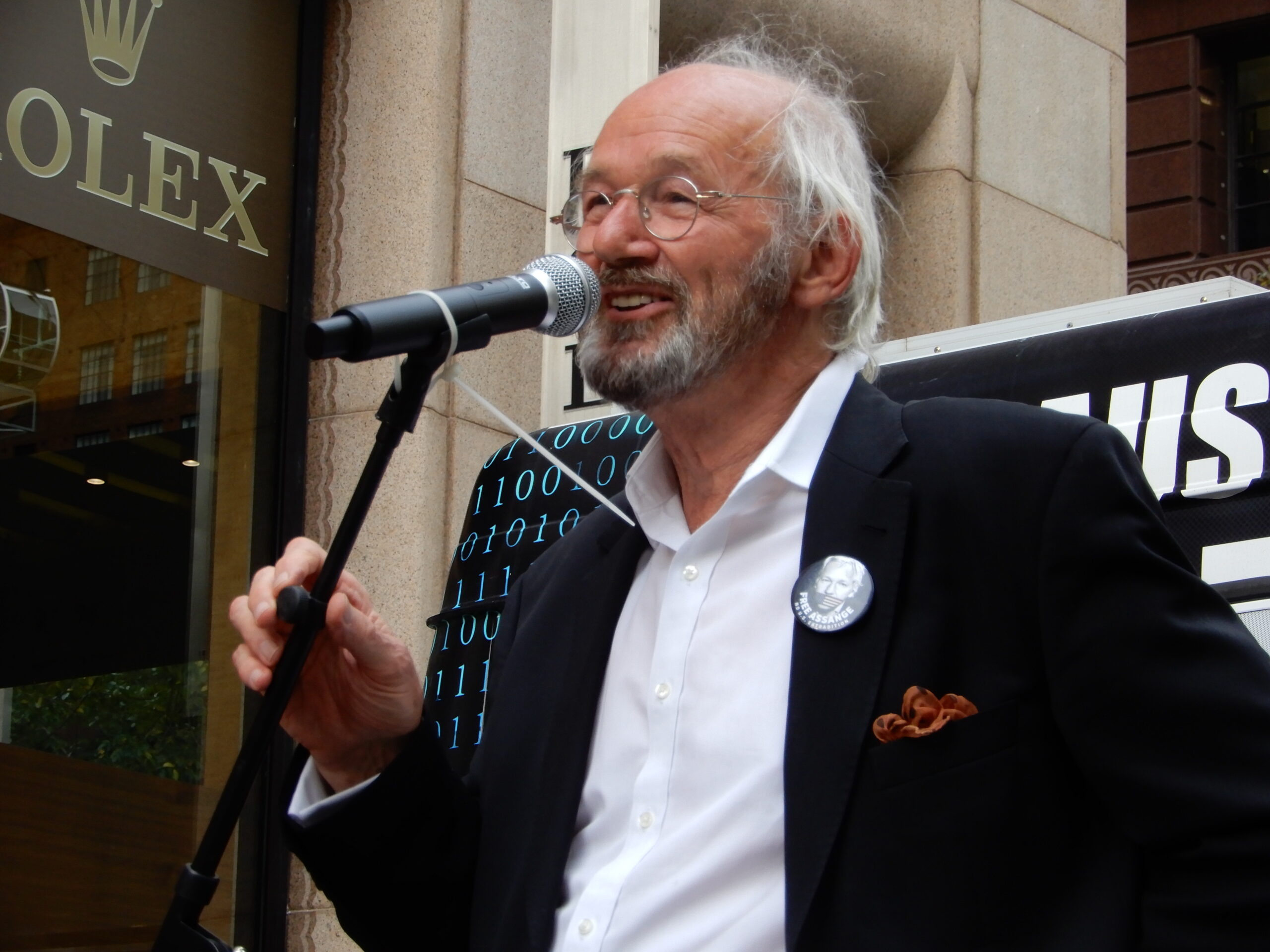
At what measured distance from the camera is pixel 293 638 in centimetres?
205

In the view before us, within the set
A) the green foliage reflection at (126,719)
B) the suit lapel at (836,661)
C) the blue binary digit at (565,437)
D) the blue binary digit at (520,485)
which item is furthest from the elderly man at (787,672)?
the green foliage reflection at (126,719)

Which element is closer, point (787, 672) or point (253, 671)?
point (253, 671)

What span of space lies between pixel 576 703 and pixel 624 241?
70 cm

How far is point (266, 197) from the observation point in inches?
260

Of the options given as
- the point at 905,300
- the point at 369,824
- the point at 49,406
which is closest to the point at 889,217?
the point at 905,300

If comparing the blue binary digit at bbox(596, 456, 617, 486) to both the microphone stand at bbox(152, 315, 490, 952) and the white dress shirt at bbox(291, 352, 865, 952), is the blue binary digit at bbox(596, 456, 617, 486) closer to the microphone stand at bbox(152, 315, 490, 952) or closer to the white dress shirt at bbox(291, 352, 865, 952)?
the white dress shirt at bbox(291, 352, 865, 952)

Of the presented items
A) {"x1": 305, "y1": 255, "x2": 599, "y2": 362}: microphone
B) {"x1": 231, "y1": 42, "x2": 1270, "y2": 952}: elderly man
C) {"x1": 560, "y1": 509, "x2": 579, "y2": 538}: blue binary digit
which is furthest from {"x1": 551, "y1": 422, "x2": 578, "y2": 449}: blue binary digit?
{"x1": 305, "y1": 255, "x2": 599, "y2": 362}: microphone

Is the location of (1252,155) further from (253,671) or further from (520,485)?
(253,671)

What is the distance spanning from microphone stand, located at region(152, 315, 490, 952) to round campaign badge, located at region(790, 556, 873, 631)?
1.78 feet

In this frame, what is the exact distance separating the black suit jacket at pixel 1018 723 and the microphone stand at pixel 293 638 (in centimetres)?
53

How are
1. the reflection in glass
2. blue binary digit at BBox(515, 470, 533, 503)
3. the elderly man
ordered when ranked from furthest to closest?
the reflection in glass, blue binary digit at BBox(515, 470, 533, 503), the elderly man

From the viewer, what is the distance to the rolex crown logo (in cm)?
595

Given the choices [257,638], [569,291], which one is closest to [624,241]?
[569,291]

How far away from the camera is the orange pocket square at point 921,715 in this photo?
6.91 feet
